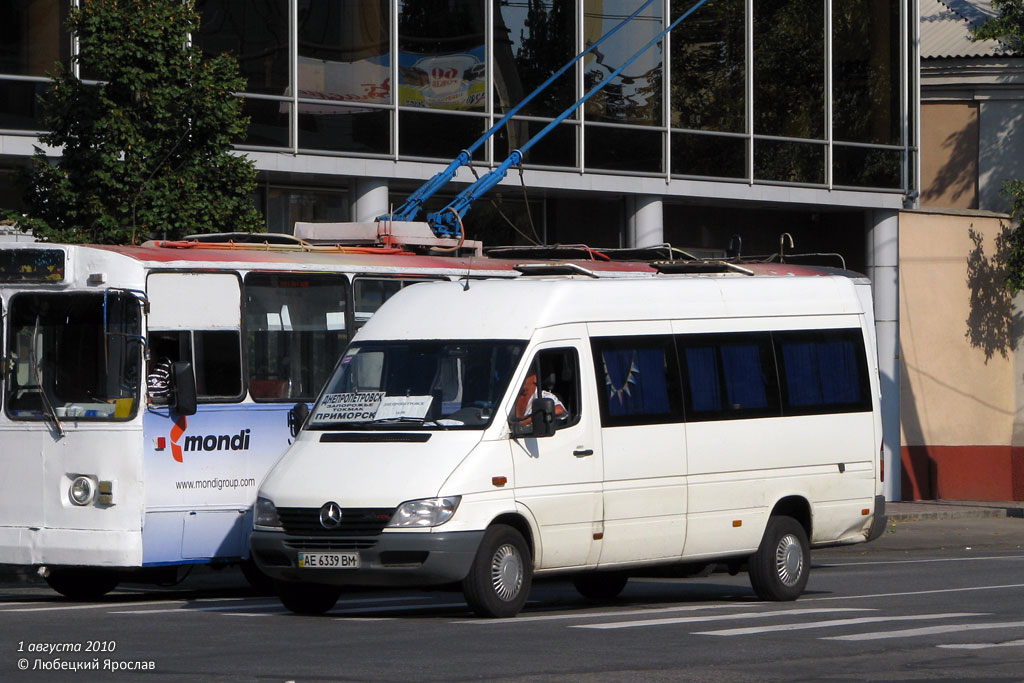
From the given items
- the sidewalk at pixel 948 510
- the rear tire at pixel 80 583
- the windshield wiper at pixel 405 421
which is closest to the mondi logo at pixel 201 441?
the rear tire at pixel 80 583

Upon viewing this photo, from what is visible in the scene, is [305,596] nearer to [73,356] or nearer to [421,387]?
[421,387]

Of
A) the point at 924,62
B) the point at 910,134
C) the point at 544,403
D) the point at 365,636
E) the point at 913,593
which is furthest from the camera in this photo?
the point at 924,62

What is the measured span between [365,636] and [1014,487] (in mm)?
22743

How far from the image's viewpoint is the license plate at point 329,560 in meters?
11.6

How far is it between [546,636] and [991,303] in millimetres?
22361

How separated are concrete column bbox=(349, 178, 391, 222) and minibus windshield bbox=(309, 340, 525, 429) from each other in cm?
1096

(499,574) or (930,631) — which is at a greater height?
(499,574)

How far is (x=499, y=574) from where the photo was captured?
469 inches

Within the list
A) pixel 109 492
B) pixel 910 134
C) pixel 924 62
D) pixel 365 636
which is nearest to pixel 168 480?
pixel 109 492

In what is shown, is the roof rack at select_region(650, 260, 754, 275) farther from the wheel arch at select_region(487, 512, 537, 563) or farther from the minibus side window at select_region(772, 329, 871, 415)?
the wheel arch at select_region(487, 512, 537, 563)

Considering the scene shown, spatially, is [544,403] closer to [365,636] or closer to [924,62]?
[365,636]

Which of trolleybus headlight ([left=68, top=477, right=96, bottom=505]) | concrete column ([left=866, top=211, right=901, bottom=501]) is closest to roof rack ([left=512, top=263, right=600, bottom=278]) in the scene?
trolleybus headlight ([left=68, top=477, right=96, bottom=505])

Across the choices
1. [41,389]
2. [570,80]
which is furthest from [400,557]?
[570,80]

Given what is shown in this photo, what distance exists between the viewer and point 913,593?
14.7m
